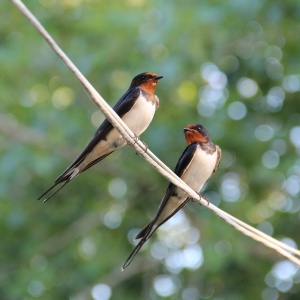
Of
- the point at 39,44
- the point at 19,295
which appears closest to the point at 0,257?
the point at 19,295

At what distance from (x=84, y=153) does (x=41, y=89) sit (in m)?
4.04

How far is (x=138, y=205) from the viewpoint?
23.8ft

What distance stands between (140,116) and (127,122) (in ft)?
0.15

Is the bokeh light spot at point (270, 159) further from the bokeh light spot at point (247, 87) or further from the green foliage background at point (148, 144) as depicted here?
the bokeh light spot at point (247, 87)

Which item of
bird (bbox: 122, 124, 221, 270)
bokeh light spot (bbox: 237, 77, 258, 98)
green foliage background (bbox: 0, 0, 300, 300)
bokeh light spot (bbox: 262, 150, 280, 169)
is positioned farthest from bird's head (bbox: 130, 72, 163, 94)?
bokeh light spot (bbox: 237, 77, 258, 98)

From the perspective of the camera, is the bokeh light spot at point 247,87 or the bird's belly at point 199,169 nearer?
the bird's belly at point 199,169

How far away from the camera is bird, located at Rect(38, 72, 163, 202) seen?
335 cm

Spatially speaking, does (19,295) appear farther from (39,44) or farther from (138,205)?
(39,44)

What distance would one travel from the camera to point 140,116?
11.2 ft

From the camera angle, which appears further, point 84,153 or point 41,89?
point 41,89

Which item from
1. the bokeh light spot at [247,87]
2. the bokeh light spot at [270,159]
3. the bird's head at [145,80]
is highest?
the bird's head at [145,80]

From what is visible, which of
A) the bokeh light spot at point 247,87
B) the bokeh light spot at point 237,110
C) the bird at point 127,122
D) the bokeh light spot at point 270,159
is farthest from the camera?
the bokeh light spot at point 247,87

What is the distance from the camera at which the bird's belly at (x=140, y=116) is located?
3394mm

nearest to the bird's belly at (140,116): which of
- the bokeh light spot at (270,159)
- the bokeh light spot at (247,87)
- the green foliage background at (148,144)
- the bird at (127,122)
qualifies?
the bird at (127,122)
